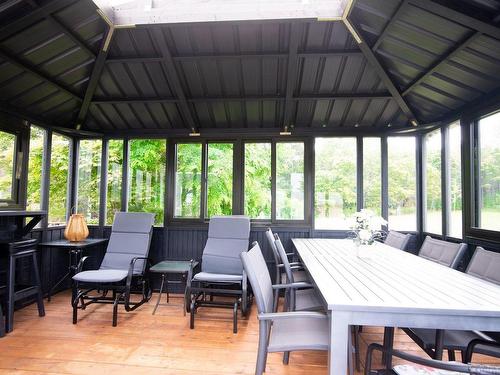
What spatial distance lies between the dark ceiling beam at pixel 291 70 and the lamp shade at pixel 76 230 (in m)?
3.32

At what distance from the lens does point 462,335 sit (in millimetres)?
2102

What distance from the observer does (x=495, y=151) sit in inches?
126

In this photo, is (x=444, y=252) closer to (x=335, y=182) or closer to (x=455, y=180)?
(x=455, y=180)

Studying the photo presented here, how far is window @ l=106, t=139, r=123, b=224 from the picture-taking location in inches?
199

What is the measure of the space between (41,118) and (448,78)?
516 centimetres

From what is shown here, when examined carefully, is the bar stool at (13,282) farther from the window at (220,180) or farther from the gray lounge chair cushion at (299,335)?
the gray lounge chair cushion at (299,335)

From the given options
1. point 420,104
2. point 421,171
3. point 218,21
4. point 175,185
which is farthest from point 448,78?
point 175,185

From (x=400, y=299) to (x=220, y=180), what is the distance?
3535 millimetres

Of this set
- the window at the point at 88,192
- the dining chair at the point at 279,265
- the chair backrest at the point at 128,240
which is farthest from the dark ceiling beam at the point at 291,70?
the window at the point at 88,192

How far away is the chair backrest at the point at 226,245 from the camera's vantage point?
415cm

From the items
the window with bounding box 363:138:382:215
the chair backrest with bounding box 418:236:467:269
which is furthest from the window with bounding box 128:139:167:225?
the chair backrest with bounding box 418:236:467:269

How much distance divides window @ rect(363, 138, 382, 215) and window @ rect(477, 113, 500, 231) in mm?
1459

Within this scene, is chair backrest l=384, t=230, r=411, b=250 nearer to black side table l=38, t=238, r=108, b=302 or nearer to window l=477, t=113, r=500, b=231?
window l=477, t=113, r=500, b=231

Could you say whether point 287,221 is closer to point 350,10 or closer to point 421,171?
point 421,171
